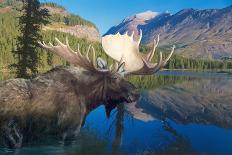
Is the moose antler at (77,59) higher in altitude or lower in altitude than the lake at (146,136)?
higher

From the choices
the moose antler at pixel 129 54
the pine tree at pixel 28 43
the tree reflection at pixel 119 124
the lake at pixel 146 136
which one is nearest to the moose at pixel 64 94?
the moose antler at pixel 129 54

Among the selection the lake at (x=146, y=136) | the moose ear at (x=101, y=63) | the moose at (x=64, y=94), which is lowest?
the lake at (x=146, y=136)

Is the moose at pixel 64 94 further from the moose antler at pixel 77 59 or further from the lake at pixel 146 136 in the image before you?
the lake at pixel 146 136

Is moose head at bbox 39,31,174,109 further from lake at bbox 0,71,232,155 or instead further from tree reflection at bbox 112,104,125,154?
tree reflection at bbox 112,104,125,154

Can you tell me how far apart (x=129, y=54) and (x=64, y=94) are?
2565 mm

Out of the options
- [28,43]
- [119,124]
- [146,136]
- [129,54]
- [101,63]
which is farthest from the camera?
[28,43]

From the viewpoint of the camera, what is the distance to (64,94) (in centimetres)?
1073

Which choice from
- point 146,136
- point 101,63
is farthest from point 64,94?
point 146,136

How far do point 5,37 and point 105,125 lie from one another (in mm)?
167594

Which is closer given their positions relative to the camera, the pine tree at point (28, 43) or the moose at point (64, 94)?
the moose at point (64, 94)

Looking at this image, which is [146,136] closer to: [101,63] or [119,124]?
[119,124]

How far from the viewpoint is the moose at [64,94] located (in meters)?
9.99

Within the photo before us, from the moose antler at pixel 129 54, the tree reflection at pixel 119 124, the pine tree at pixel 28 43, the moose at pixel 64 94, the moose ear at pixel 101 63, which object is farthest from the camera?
the pine tree at pixel 28 43

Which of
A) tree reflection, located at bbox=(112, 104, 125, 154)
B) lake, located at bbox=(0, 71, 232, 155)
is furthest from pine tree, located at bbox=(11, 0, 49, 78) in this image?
tree reflection, located at bbox=(112, 104, 125, 154)
